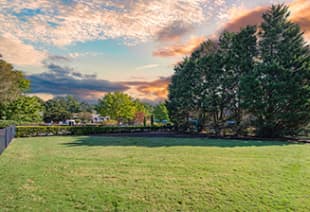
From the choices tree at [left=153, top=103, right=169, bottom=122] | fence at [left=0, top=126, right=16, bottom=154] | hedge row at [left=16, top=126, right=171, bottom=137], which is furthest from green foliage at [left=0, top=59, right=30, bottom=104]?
tree at [left=153, top=103, right=169, bottom=122]

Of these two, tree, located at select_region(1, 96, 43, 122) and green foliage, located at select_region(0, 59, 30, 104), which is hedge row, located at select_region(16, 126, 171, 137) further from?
tree, located at select_region(1, 96, 43, 122)

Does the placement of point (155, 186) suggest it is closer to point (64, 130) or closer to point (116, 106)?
point (64, 130)

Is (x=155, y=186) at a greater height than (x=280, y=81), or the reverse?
(x=280, y=81)

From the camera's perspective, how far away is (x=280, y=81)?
1706cm

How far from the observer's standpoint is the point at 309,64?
16.5 meters

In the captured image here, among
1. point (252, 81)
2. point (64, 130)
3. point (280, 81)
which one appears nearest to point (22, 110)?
point (64, 130)

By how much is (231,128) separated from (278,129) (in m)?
4.61

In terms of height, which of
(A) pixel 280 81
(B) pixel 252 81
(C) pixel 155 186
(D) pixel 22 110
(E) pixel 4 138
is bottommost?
(C) pixel 155 186

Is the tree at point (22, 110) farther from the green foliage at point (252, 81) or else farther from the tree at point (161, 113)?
the green foliage at point (252, 81)

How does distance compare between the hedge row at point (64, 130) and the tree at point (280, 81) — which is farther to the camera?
the hedge row at point (64, 130)

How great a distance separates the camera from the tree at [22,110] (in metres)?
33.8

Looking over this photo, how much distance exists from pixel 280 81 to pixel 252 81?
6.32ft

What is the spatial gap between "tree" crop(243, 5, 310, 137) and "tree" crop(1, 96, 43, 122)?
31.6 meters

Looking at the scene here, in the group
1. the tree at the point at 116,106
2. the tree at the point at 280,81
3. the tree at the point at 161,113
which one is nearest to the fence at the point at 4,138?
the tree at the point at 280,81
